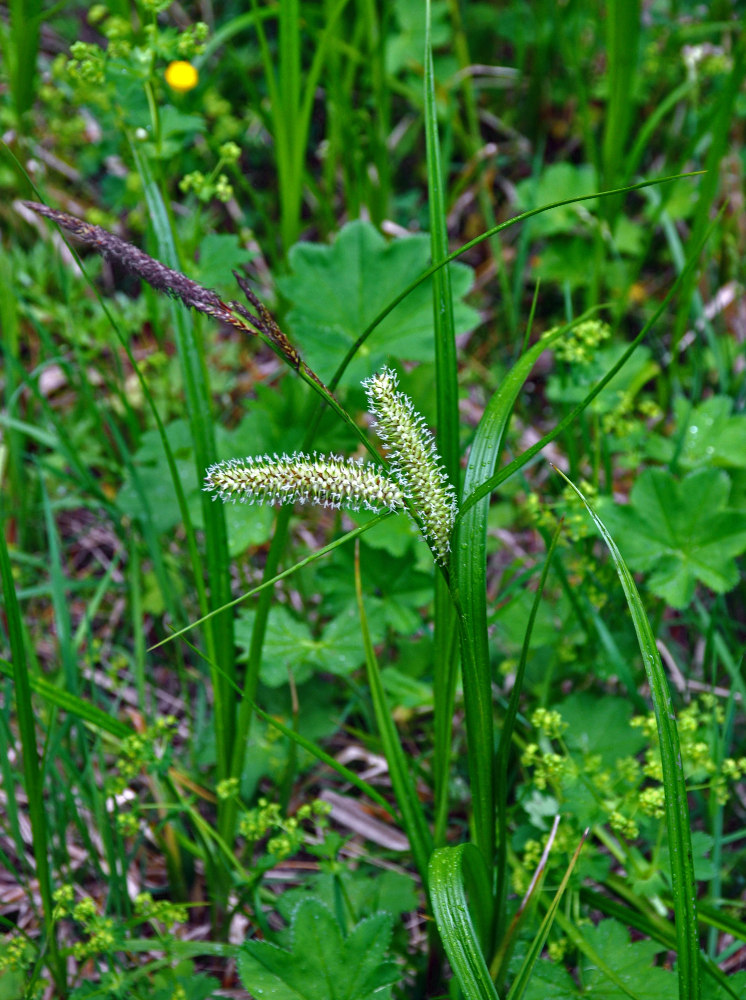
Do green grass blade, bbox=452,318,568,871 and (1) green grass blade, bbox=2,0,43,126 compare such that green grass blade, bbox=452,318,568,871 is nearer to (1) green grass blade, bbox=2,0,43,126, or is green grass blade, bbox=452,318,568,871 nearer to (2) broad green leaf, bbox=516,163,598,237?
(2) broad green leaf, bbox=516,163,598,237

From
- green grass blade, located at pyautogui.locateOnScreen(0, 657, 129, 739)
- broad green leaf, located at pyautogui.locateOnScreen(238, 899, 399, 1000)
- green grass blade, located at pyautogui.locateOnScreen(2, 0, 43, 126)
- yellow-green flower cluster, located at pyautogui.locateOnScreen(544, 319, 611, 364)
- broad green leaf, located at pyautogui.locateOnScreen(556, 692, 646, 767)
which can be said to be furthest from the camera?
green grass blade, located at pyautogui.locateOnScreen(2, 0, 43, 126)

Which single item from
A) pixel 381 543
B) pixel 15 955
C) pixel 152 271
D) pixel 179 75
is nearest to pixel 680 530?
pixel 381 543

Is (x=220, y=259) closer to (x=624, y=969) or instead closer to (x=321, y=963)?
(x=321, y=963)

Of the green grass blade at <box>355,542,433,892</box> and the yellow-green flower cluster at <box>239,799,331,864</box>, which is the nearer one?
the green grass blade at <box>355,542,433,892</box>

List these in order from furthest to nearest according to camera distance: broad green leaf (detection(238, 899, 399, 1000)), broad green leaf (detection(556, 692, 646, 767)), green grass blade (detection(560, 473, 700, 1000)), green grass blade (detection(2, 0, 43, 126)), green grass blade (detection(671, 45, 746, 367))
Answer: green grass blade (detection(2, 0, 43, 126))
green grass blade (detection(671, 45, 746, 367))
broad green leaf (detection(556, 692, 646, 767))
broad green leaf (detection(238, 899, 399, 1000))
green grass blade (detection(560, 473, 700, 1000))

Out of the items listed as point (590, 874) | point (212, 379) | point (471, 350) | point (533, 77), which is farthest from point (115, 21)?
point (590, 874)

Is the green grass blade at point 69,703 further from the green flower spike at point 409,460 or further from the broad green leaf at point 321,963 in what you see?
the green flower spike at point 409,460

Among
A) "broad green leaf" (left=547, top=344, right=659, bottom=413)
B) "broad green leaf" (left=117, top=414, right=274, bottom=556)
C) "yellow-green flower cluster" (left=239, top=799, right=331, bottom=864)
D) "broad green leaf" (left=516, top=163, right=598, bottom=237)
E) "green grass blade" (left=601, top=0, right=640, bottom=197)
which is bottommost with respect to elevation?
"yellow-green flower cluster" (left=239, top=799, right=331, bottom=864)

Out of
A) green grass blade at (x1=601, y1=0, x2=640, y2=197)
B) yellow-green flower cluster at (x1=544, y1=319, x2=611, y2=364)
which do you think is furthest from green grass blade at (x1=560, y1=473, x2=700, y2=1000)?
green grass blade at (x1=601, y1=0, x2=640, y2=197)
